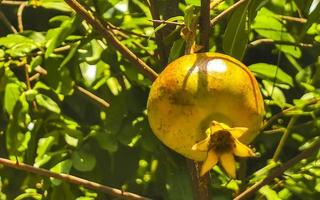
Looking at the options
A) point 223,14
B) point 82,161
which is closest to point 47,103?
point 82,161

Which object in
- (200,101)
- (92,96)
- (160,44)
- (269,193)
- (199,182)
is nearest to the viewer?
(200,101)

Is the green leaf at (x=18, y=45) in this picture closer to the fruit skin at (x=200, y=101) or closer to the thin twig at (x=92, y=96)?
the thin twig at (x=92, y=96)

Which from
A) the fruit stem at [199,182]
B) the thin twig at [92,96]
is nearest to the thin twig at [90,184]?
the fruit stem at [199,182]

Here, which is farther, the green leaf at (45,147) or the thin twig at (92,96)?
the thin twig at (92,96)

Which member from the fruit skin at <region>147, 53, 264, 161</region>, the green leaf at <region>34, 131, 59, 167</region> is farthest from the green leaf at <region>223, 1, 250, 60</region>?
the green leaf at <region>34, 131, 59, 167</region>

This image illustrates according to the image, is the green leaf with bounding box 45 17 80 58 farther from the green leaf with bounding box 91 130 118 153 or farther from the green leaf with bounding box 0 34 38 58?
the green leaf with bounding box 91 130 118 153

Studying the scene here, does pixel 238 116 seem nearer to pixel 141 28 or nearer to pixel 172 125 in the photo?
pixel 172 125

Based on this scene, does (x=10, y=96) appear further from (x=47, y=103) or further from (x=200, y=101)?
(x=200, y=101)
